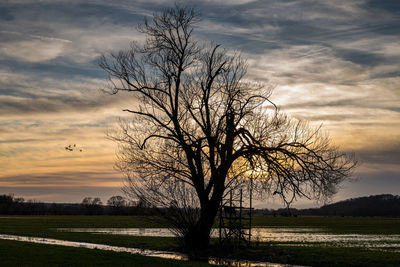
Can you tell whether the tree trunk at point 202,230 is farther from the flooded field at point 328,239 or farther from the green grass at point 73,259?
the green grass at point 73,259

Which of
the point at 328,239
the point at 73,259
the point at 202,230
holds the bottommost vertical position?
the point at 73,259

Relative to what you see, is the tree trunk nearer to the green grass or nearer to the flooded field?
the flooded field

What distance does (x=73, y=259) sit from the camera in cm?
2506

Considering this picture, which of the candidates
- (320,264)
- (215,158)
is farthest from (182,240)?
(320,264)

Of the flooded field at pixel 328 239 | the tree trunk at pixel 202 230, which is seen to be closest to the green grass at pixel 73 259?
the tree trunk at pixel 202 230

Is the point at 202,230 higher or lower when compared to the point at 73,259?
higher

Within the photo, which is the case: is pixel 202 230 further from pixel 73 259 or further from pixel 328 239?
pixel 328 239

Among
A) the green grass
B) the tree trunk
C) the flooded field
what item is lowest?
the green grass

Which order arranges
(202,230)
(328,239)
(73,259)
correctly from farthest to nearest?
(328,239) < (202,230) < (73,259)

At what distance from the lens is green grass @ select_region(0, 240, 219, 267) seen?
23233mm

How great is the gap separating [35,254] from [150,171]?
29.8 ft

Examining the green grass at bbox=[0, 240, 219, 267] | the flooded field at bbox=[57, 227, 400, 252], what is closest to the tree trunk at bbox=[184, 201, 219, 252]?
the flooded field at bbox=[57, 227, 400, 252]

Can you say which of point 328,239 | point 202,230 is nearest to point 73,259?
point 202,230

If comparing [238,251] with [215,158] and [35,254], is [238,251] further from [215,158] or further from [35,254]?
[35,254]
